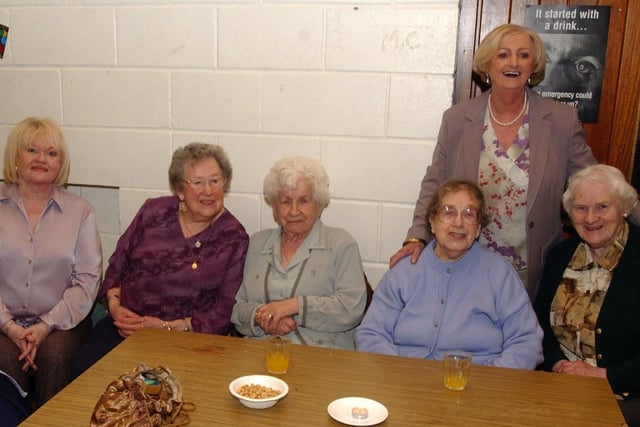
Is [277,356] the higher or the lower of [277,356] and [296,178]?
the lower

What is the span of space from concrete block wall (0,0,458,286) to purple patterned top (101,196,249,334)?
46cm

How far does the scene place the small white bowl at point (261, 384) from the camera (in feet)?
5.32

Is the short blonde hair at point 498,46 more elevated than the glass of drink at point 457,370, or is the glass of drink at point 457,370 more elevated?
the short blonde hair at point 498,46

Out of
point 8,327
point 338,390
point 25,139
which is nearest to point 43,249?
point 8,327

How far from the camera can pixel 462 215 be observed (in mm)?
2316

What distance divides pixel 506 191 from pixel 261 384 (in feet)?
4.60

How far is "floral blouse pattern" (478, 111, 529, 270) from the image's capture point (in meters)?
2.62

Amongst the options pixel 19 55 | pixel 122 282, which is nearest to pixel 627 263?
pixel 122 282

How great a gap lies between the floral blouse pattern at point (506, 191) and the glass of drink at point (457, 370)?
3.22 feet

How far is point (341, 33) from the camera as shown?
297 cm

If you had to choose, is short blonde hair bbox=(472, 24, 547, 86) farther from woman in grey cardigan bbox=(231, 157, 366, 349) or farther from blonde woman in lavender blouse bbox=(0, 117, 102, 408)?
blonde woman in lavender blouse bbox=(0, 117, 102, 408)

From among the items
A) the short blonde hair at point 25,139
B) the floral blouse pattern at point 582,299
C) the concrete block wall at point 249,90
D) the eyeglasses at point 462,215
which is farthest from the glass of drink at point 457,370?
the short blonde hair at point 25,139

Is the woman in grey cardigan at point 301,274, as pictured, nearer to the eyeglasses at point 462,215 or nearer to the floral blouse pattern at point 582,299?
the eyeglasses at point 462,215

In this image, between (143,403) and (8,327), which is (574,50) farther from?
(8,327)
